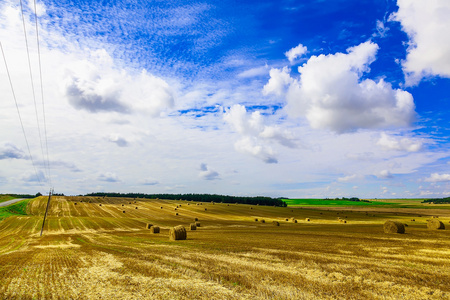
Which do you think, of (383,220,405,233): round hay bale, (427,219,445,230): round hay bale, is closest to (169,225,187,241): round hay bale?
(383,220,405,233): round hay bale

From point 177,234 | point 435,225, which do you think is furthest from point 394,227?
point 177,234

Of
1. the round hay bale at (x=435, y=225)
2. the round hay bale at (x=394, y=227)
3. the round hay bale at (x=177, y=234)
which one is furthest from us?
the round hay bale at (x=435, y=225)

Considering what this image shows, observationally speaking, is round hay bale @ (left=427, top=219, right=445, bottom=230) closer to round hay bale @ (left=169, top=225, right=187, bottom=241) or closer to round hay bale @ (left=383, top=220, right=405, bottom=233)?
round hay bale @ (left=383, top=220, right=405, bottom=233)

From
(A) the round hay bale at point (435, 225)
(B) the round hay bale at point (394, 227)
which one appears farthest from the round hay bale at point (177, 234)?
(A) the round hay bale at point (435, 225)

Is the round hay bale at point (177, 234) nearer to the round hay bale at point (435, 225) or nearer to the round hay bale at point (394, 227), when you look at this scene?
the round hay bale at point (394, 227)

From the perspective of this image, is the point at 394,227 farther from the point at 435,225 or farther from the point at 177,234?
→ the point at 177,234

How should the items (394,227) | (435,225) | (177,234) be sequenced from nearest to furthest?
1. (177,234)
2. (394,227)
3. (435,225)

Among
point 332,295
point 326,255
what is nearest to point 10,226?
point 326,255

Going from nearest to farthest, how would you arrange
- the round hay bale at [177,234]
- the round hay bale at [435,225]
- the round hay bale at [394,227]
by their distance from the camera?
the round hay bale at [177,234]
the round hay bale at [394,227]
the round hay bale at [435,225]

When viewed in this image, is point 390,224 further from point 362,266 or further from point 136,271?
point 136,271

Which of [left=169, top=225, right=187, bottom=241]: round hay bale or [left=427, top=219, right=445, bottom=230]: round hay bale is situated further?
[left=427, top=219, right=445, bottom=230]: round hay bale

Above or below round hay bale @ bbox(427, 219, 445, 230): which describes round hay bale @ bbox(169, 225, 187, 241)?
below

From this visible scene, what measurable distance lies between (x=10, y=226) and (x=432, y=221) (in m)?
72.8

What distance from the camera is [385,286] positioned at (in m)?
11.1
